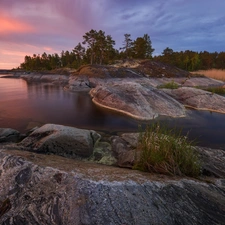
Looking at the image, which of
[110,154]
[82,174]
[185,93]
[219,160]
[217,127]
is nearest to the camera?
[82,174]

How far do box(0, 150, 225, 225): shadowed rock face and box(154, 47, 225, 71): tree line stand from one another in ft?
263

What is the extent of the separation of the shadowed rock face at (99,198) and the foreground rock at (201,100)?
15.3 metres

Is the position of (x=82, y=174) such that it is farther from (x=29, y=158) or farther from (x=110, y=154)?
(x=110, y=154)

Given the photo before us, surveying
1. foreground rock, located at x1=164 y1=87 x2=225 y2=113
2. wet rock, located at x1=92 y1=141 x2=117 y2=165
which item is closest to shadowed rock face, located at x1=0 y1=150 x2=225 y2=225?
wet rock, located at x1=92 y1=141 x2=117 y2=165

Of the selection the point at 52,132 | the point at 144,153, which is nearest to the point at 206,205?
the point at 144,153

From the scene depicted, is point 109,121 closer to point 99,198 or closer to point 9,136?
point 9,136

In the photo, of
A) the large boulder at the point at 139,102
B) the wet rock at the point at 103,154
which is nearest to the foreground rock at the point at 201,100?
the large boulder at the point at 139,102

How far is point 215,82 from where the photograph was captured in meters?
43.3

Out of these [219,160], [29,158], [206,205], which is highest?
[29,158]

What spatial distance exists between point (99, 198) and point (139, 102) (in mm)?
12953

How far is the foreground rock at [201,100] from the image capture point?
17164mm

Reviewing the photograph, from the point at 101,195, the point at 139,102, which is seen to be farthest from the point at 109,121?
the point at 101,195

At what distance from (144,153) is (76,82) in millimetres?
31734

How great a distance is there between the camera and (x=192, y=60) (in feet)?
248
